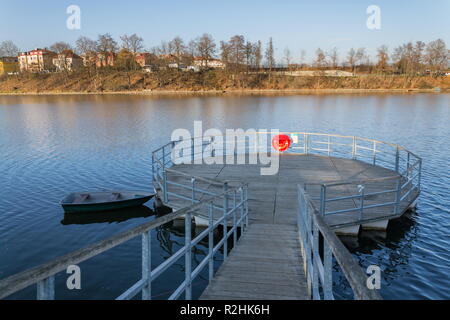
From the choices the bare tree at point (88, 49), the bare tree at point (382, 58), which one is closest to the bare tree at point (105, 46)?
the bare tree at point (88, 49)

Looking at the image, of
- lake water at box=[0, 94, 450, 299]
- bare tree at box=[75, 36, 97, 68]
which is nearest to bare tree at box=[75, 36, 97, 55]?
bare tree at box=[75, 36, 97, 68]

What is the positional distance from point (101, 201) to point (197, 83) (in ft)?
335

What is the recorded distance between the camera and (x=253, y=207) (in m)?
11.6

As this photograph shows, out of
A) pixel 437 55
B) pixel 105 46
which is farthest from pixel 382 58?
pixel 105 46

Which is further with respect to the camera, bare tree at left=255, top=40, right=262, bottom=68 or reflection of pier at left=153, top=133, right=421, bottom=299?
bare tree at left=255, top=40, right=262, bottom=68

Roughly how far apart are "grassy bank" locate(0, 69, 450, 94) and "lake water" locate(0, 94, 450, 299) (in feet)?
228

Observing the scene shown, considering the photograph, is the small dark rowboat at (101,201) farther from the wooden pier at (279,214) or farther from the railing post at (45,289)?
the railing post at (45,289)

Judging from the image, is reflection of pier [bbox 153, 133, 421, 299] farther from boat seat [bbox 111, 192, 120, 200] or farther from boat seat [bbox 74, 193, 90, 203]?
boat seat [bbox 74, 193, 90, 203]

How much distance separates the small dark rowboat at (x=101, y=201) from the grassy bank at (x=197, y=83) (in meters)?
96.5

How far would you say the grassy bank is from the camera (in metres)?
107

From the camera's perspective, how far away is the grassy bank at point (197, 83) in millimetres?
106938
